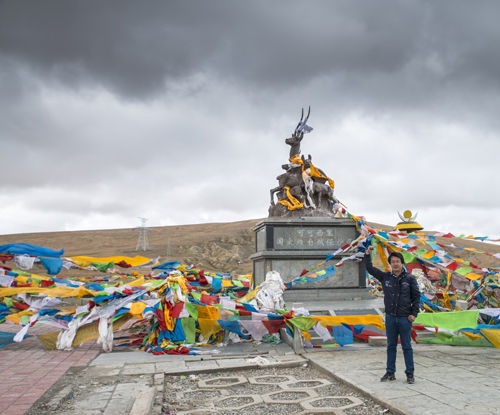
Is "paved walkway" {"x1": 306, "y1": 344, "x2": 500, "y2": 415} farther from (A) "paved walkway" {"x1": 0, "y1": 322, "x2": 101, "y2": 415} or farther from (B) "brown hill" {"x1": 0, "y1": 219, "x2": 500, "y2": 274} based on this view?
(B) "brown hill" {"x1": 0, "y1": 219, "x2": 500, "y2": 274}

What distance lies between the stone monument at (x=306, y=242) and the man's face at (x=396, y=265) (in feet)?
17.6

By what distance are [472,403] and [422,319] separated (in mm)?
3288

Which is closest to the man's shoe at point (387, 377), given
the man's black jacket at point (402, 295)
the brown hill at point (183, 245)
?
the man's black jacket at point (402, 295)

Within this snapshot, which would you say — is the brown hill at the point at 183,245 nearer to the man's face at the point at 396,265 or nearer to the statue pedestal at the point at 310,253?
the statue pedestal at the point at 310,253

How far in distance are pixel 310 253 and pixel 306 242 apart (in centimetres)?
40

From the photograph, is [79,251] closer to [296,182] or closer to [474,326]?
[296,182]

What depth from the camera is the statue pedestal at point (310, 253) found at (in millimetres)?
11242

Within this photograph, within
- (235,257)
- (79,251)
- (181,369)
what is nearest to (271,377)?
(181,369)

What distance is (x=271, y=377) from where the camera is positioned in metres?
6.10

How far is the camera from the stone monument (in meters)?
11.3

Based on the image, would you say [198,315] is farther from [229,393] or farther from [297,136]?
[297,136]

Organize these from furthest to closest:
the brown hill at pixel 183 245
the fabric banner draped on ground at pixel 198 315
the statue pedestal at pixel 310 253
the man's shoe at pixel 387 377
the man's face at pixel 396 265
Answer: the brown hill at pixel 183 245, the statue pedestal at pixel 310 253, the fabric banner draped on ground at pixel 198 315, the man's face at pixel 396 265, the man's shoe at pixel 387 377

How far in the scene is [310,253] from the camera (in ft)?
37.1

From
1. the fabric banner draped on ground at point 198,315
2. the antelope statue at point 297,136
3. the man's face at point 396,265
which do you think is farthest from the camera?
the antelope statue at point 297,136
